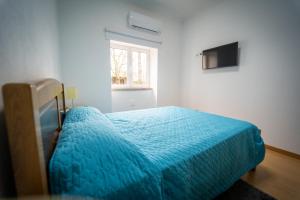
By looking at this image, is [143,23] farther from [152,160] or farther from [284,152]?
[284,152]

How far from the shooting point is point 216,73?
293 cm

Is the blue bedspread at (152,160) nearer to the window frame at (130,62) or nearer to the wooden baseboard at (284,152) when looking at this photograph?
the wooden baseboard at (284,152)

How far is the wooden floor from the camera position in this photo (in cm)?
137

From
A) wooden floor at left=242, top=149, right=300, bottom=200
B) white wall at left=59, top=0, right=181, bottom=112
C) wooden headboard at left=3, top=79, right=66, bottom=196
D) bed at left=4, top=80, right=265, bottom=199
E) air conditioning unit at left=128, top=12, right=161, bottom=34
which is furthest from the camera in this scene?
air conditioning unit at left=128, top=12, right=161, bottom=34

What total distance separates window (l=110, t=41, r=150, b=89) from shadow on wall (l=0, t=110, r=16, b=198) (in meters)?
2.60

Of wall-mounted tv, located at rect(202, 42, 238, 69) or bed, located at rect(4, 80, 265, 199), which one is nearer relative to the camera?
bed, located at rect(4, 80, 265, 199)

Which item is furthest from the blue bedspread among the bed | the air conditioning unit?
the air conditioning unit

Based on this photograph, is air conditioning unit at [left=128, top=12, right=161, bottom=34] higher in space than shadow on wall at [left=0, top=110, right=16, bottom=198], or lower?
higher

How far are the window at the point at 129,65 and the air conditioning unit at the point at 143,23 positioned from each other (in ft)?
1.38

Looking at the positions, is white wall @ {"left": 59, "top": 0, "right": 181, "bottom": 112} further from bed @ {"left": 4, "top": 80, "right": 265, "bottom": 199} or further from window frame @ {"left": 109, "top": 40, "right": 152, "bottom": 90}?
bed @ {"left": 4, "top": 80, "right": 265, "bottom": 199}

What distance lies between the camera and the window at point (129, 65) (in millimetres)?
3082

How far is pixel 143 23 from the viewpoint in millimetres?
2879

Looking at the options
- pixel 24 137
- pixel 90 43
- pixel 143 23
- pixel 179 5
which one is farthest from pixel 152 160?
pixel 179 5

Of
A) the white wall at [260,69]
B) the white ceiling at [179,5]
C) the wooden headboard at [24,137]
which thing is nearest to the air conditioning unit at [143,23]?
the white ceiling at [179,5]
